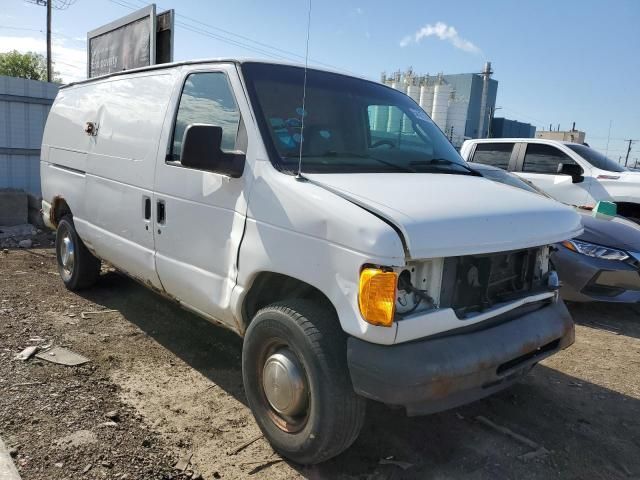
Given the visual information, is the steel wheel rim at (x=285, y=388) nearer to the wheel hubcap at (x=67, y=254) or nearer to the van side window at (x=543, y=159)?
the wheel hubcap at (x=67, y=254)

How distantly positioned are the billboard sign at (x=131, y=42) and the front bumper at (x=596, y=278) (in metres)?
8.02

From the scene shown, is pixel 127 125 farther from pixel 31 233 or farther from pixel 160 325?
pixel 31 233

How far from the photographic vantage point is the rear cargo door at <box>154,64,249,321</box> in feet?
10.4

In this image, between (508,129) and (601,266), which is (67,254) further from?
(508,129)

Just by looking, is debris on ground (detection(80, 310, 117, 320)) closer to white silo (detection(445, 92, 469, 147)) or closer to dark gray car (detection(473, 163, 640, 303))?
dark gray car (detection(473, 163, 640, 303))

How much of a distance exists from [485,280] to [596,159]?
7125mm

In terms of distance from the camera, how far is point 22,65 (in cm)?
5006

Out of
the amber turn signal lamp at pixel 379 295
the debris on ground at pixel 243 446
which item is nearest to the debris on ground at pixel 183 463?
the debris on ground at pixel 243 446

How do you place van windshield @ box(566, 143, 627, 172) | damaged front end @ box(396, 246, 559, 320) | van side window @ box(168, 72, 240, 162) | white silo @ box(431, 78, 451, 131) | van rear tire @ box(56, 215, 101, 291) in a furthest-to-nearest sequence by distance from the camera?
white silo @ box(431, 78, 451, 131) → van windshield @ box(566, 143, 627, 172) → van rear tire @ box(56, 215, 101, 291) → van side window @ box(168, 72, 240, 162) → damaged front end @ box(396, 246, 559, 320)

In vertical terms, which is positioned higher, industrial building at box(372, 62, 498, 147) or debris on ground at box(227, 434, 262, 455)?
industrial building at box(372, 62, 498, 147)

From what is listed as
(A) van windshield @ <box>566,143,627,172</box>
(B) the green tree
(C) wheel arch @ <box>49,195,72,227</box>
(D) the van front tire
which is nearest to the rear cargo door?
(D) the van front tire

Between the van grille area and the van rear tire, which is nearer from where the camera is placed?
the van grille area

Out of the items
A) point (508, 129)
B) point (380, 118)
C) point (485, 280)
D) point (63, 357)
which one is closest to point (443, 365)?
point (485, 280)

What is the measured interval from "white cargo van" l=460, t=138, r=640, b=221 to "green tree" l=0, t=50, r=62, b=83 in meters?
50.4
